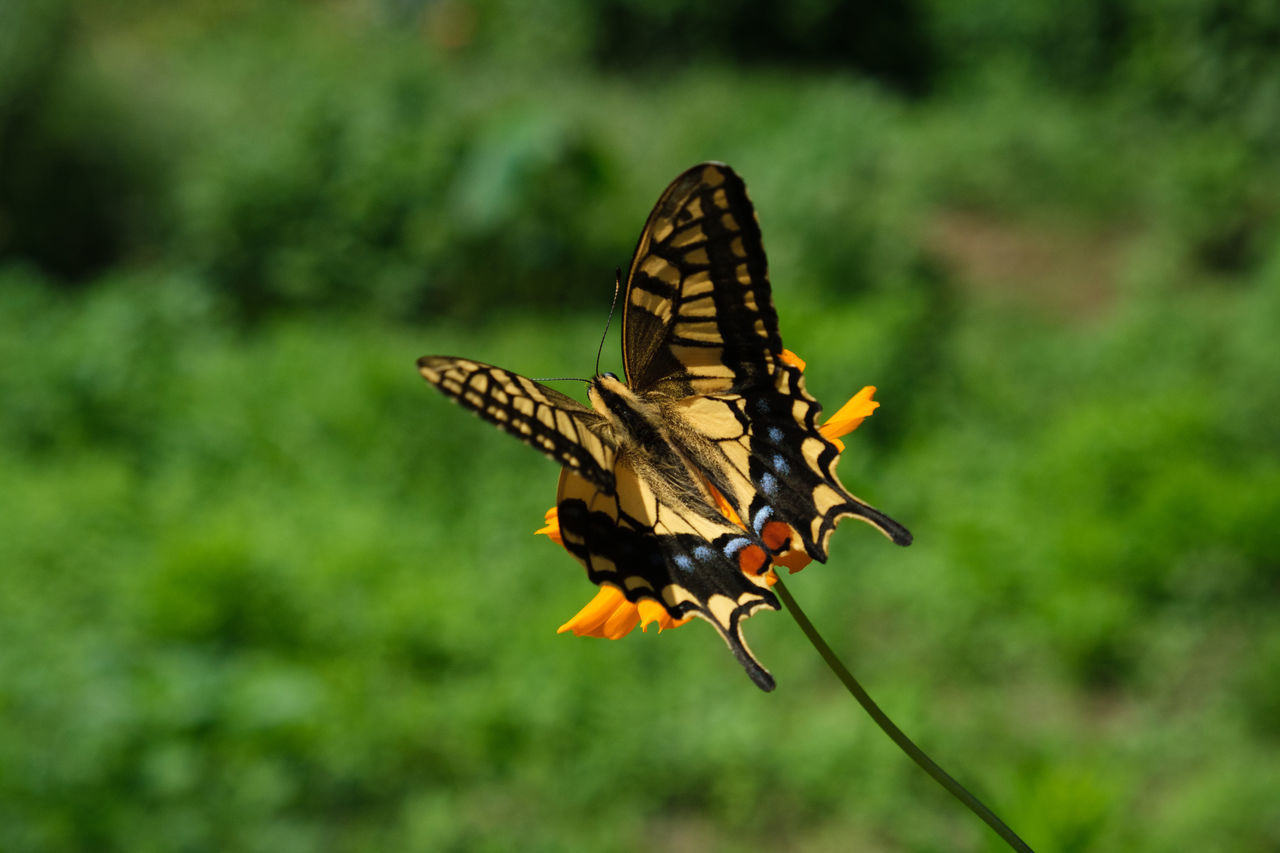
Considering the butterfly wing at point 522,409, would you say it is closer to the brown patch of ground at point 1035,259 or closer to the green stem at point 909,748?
the green stem at point 909,748

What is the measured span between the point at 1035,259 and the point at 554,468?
2.85 m

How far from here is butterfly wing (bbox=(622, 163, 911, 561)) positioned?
1069 millimetres

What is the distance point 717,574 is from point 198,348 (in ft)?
13.6

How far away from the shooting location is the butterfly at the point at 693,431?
0.99 meters

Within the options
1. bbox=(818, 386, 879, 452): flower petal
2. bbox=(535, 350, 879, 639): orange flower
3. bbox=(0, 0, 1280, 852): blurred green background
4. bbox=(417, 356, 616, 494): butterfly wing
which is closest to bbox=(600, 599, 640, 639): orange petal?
bbox=(535, 350, 879, 639): orange flower

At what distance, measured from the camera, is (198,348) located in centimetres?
472

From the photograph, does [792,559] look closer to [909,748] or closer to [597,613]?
[597,613]

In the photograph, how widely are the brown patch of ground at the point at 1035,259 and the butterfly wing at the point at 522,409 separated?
4.44 metres

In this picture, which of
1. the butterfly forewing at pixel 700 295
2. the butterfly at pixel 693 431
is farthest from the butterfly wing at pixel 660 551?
the butterfly forewing at pixel 700 295

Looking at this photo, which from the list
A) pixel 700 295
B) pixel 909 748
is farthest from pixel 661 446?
pixel 909 748

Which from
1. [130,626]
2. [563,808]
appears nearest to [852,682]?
[563,808]

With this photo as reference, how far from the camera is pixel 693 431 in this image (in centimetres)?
119

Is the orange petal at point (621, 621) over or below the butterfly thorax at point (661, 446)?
below

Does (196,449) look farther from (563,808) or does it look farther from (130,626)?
(563,808)
